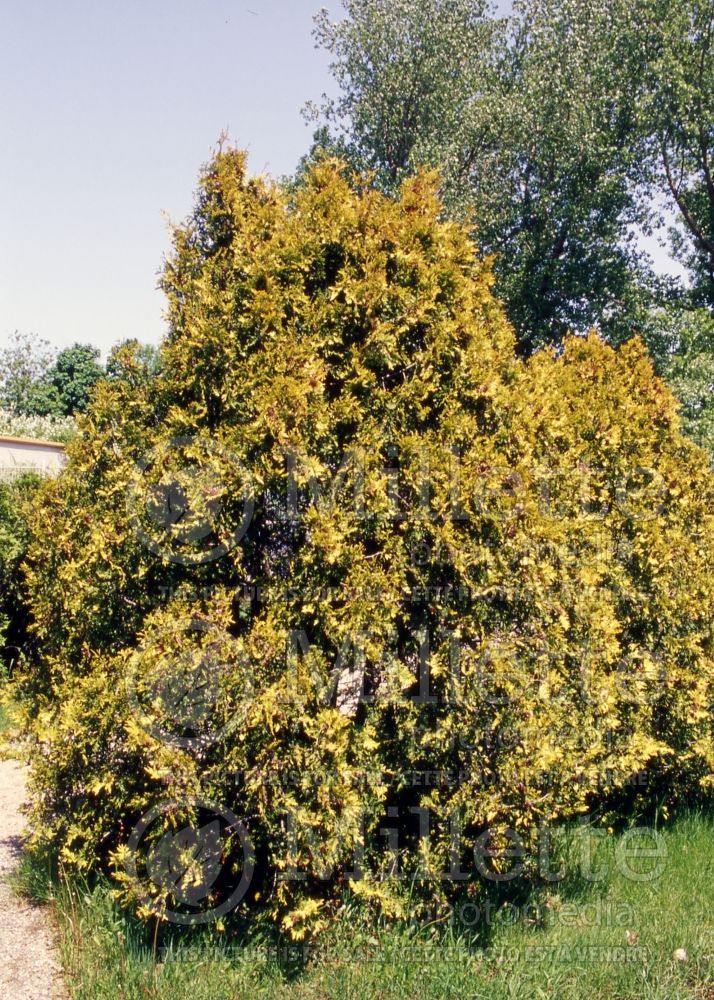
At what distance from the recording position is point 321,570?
395cm

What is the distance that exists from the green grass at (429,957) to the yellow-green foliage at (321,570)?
213 mm

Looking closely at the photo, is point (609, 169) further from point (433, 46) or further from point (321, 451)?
point (321, 451)

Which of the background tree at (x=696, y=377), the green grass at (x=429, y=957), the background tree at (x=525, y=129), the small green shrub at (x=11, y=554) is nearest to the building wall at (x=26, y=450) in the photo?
the small green shrub at (x=11, y=554)

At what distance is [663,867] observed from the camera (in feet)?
15.9

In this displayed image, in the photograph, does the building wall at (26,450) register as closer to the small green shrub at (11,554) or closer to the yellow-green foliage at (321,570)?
the small green shrub at (11,554)

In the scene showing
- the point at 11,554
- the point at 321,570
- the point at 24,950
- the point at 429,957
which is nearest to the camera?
the point at 429,957

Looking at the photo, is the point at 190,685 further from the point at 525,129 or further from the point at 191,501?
the point at 525,129

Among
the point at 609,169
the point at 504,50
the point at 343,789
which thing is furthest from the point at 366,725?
the point at 504,50

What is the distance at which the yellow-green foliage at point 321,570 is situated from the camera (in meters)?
3.84

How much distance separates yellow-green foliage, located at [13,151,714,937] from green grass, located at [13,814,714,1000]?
0.21 m

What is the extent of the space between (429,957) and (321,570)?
6.20ft

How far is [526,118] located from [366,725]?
2056cm

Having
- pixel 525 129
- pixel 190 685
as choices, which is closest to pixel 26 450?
pixel 525 129

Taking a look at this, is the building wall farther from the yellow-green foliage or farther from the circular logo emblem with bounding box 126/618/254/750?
the circular logo emblem with bounding box 126/618/254/750
